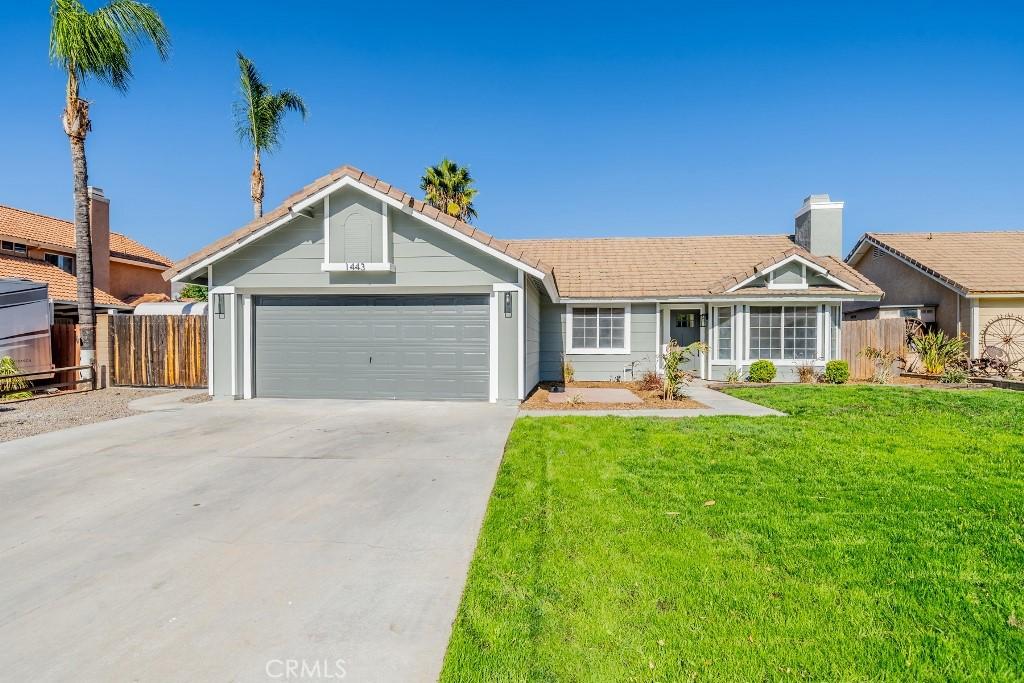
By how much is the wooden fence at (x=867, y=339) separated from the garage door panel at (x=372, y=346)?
1172 cm

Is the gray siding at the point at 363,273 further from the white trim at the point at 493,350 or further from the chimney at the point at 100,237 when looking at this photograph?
the chimney at the point at 100,237

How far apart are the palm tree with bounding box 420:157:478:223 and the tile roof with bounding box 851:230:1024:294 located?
17.3 m

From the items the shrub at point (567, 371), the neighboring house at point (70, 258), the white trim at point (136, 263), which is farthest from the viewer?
the white trim at point (136, 263)

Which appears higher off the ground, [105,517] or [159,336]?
[159,336]

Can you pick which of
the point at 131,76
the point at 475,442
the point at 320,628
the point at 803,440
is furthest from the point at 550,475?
the point at 131,76

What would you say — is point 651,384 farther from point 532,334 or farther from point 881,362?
point 881,362

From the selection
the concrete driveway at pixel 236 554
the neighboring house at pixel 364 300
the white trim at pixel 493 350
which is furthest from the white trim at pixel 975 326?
the concrete driveway at pixel 236 554

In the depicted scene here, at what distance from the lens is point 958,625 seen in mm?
2691

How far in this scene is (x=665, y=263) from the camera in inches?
680

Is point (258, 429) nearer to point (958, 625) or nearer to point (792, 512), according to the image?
point (792, 512)

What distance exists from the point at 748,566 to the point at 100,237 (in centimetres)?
2676

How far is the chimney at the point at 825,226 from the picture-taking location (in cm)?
1753

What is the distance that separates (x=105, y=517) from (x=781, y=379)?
50.9 ft

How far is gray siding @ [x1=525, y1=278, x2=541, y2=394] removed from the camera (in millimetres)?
11758
